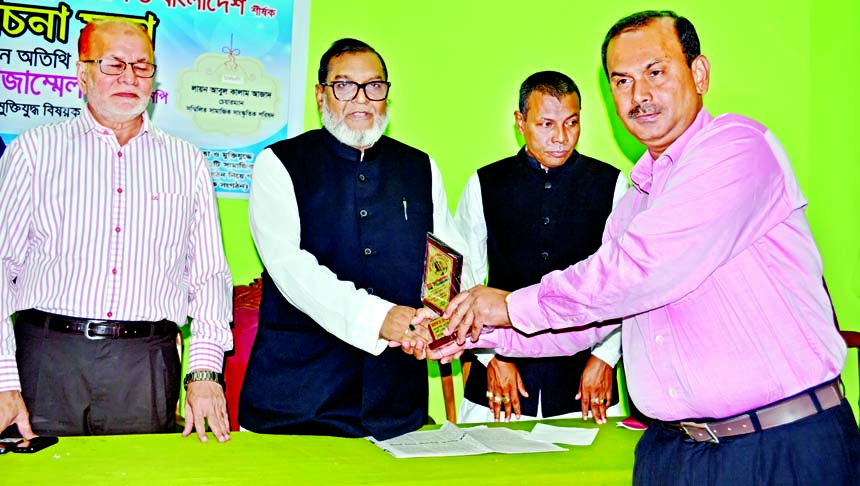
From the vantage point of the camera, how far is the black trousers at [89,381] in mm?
2996

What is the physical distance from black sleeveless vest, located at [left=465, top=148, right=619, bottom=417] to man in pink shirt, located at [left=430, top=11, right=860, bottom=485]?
1438mm

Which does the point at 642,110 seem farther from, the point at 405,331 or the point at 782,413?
the point at 405,331

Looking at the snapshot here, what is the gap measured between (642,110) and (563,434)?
112 cm

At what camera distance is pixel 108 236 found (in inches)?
122


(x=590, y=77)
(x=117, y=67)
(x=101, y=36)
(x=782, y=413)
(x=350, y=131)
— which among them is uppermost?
(x=590, y=77)

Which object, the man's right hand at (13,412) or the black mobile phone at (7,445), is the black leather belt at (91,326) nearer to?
the man's right hand at (13,412)

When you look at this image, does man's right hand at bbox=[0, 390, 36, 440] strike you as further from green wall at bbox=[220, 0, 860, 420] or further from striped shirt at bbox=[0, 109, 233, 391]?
green wall at bbox=[220, 0, 860, 420]

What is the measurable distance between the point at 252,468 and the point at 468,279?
144cm

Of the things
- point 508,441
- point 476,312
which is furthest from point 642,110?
point 508,441

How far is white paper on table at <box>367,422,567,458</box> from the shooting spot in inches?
102

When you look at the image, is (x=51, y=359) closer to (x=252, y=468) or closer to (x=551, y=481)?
(x=252, y=468)

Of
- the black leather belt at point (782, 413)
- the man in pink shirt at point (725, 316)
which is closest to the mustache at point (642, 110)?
the man in pink shirt at point (725, 316)

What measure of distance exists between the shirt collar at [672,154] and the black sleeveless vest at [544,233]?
1328mm

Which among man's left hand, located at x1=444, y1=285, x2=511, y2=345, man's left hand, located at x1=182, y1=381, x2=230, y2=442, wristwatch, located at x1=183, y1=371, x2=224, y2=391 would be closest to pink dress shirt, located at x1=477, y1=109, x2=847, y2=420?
man's left hand, located at x1=444, y1=285, x2=511, y2=345
